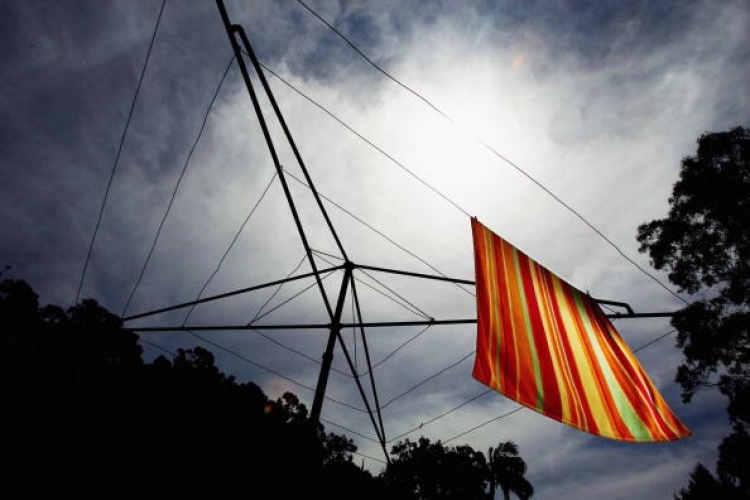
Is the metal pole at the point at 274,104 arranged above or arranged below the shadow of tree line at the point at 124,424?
above

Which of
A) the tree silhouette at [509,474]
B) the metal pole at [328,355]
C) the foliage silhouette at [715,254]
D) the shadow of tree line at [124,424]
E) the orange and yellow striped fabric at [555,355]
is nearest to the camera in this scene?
the orange and yellow striped fabric at [555,355]

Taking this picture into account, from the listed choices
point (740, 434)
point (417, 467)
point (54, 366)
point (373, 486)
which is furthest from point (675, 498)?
point (54, 366)

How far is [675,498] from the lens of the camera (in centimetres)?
5122

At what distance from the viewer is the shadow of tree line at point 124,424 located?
388 cm

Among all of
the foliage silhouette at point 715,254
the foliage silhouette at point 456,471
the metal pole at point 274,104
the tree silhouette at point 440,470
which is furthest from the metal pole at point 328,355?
the tree silhouette at point 440,470

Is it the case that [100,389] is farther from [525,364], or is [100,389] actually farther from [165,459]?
[525,364]

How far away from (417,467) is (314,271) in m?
38.1

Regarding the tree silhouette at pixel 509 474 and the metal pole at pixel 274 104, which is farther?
the tree silhouette at pixel 509 474

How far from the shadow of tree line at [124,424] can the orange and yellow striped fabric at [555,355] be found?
3.49 metres

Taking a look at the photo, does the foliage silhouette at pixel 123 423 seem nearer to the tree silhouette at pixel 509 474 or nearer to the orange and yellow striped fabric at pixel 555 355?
the orange and yellow striped fabric at pixel 555 355

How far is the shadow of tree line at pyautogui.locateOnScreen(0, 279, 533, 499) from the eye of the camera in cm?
388

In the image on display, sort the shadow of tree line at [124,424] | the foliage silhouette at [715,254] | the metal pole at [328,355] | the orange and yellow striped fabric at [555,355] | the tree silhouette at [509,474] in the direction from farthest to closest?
the tree silhouette at [509,474] → the foliage silhouette at [715,254] → the metal pole at [328,355] → the shadow of tree line at [124,424] → the orange and yellow striped fabric at [555,355]

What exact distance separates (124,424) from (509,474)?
33.1m

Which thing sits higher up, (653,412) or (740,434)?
(740,434)
